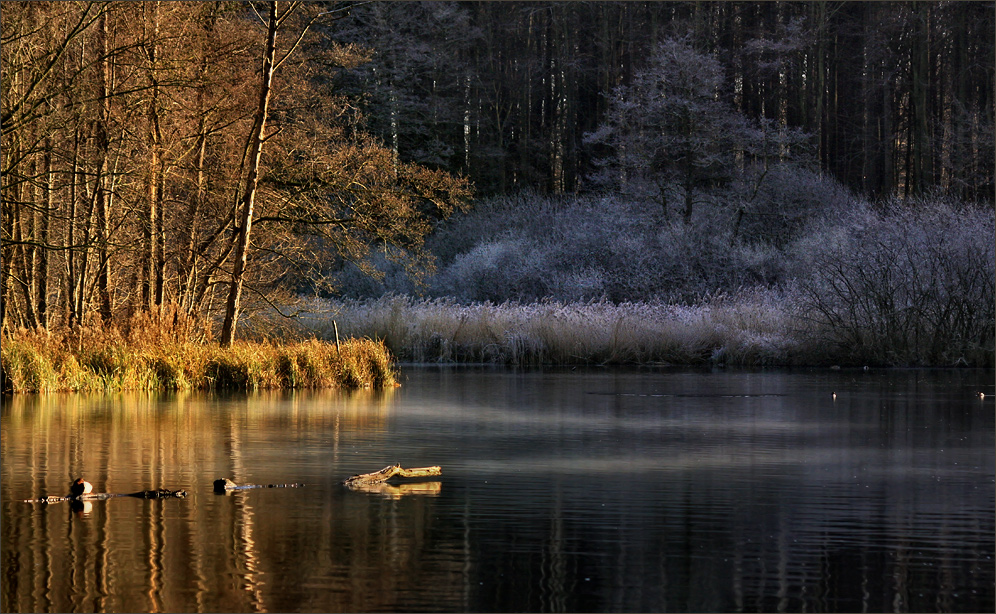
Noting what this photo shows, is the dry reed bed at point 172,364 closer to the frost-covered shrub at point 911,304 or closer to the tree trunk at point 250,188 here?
the tree trunk at point 250,188

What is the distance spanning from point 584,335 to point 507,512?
76.9 ft

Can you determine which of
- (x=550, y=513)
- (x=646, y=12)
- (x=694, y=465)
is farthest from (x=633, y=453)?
(x=646, y=12)

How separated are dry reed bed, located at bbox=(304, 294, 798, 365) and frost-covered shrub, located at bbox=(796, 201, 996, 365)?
48.0 inches

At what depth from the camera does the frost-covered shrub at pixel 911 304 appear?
31.2 meters

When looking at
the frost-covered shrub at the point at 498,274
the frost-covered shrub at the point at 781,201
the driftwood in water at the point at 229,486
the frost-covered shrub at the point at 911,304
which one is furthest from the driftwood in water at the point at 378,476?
the frost-covered shrub at the point at 781,201

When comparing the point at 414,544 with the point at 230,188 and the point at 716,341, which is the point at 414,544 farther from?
the point at 716,341

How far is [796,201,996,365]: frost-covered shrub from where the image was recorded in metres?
31.2

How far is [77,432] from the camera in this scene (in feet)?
50.0

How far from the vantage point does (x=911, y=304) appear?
107ft

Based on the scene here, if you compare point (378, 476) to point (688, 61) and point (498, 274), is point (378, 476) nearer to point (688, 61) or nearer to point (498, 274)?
point (498, 274)

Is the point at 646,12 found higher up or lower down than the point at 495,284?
higher up

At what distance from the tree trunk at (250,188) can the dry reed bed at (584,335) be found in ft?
21.2

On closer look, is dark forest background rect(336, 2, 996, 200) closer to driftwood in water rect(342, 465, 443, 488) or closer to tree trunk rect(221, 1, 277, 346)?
A: tree trunk rect(221, 1, 277, 346)

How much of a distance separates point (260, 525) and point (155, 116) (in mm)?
18021
